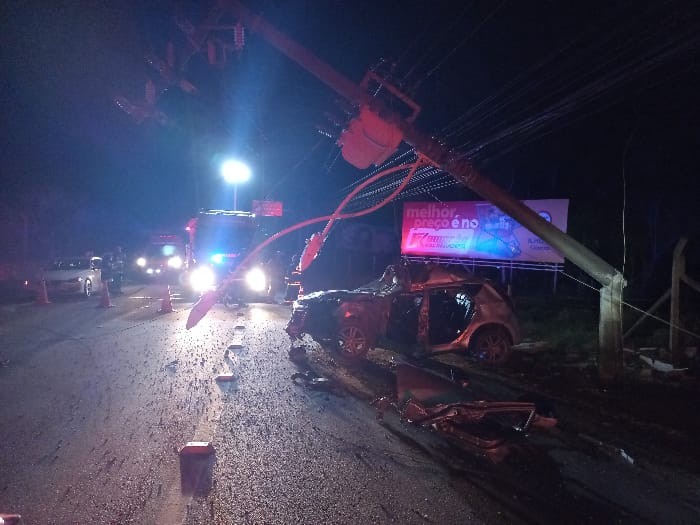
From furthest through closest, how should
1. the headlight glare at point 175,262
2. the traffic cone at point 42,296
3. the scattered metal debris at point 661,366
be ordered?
the headlight glare at point 175,262
the traffic cone at point 42,296
the scattered metal debris at point 661,366

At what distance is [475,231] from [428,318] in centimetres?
974

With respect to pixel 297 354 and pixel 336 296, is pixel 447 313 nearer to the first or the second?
pixel 336 296

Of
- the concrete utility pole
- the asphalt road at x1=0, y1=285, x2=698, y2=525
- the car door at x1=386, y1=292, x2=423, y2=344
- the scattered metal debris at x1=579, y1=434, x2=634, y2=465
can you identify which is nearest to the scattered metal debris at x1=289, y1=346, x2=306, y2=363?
the asphalt road at x1=0, y1=285, x2=698, y2=525

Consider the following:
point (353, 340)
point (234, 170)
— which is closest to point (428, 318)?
point (353, 340)

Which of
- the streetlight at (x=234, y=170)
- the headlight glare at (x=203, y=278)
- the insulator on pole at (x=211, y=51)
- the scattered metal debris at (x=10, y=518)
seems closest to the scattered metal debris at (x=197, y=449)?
the scattered metal debris at (x=10, y=518)

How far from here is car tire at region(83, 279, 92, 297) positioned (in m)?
18.5

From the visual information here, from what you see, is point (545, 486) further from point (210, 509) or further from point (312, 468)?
point (210, 509)

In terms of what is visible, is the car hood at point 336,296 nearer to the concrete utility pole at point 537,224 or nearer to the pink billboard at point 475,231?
the concrete utility pole at point 537,224

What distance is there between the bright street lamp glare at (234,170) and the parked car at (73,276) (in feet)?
47.7

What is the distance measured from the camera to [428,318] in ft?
28.3

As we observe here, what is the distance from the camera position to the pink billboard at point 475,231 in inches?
637

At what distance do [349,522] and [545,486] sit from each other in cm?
187

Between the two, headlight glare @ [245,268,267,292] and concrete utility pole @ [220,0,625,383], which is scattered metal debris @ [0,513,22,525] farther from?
headlight glare @ [245,268,267,292]

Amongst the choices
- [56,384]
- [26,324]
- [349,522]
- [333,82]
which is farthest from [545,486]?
[26,324]
